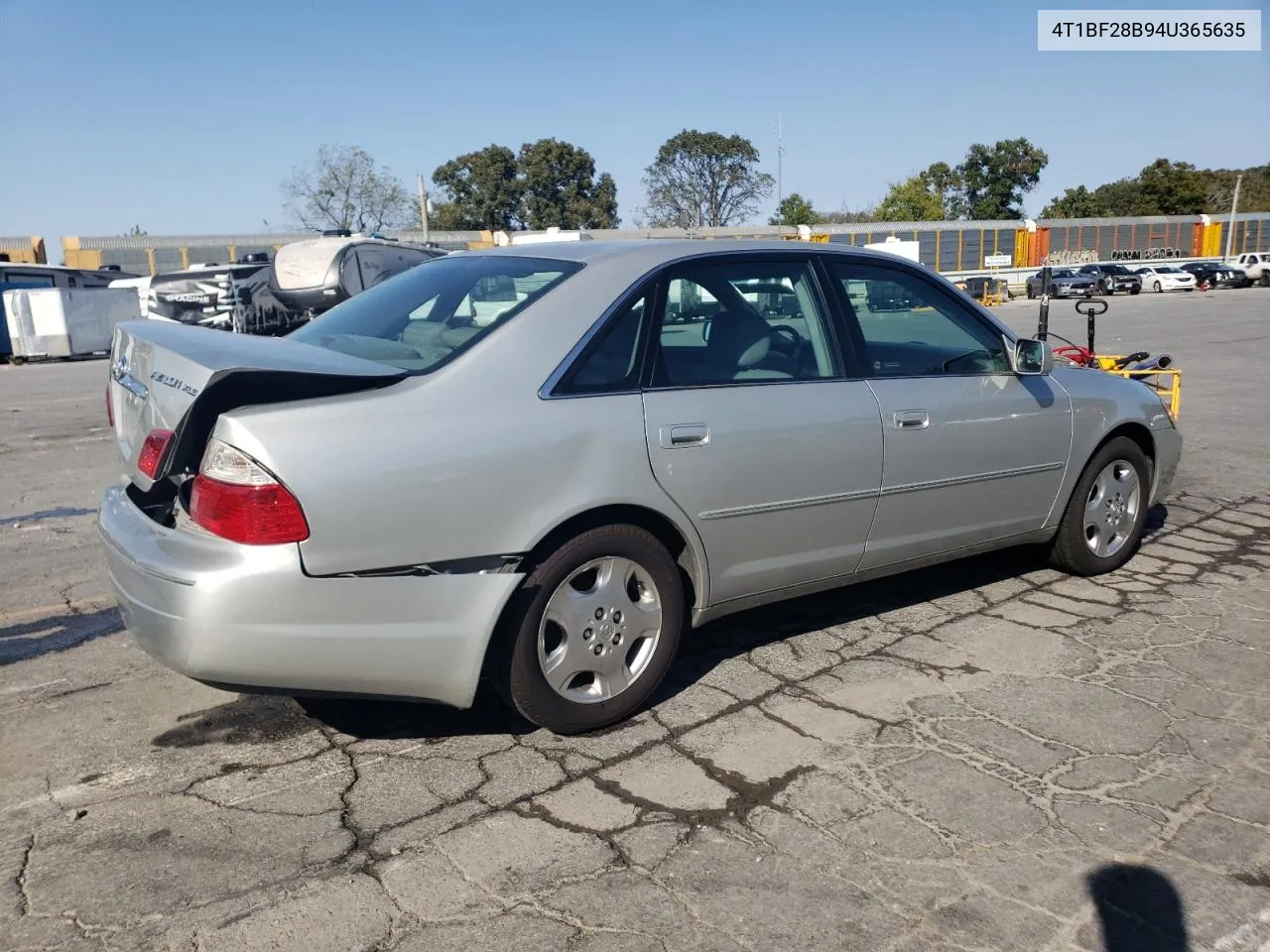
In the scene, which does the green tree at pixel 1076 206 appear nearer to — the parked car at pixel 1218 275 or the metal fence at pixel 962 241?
the metal fence at pixel 962 241

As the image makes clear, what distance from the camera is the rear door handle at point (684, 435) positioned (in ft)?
11.4

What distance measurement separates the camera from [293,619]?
2902mm

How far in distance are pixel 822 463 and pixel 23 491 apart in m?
6.04

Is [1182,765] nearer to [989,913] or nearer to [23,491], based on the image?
[989,913]

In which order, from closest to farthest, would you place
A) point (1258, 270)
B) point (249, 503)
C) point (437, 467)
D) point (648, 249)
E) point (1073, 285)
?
point (249, 503), point (437, 467), point (648, 249), point (1073, 285), point (1258, 270)

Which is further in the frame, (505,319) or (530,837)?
(505,319)

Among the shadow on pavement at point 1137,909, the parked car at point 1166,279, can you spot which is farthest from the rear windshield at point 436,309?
the parked car at point 1166,279

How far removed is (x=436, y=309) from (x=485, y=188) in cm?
6818

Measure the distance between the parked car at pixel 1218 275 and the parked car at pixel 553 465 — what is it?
1839 inches

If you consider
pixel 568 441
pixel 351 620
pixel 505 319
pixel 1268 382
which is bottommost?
pixel 1268 382

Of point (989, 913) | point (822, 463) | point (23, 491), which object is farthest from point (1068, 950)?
point (23, 491)

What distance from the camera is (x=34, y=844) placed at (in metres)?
2.84

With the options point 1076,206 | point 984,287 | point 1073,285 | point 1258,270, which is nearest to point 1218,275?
point 1258,270

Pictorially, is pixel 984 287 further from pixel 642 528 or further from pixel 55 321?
pixel 642 528
